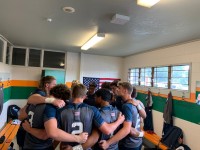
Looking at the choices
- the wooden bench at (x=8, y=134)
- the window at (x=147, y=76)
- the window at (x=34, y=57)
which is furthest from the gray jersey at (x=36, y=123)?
the window at (x=34, y=57)

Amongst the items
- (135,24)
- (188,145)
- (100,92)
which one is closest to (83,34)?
(135,24)

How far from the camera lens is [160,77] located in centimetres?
502

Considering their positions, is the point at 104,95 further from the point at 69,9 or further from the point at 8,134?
the point at 8,134

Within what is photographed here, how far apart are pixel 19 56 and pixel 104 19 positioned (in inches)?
170

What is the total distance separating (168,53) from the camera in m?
4.61

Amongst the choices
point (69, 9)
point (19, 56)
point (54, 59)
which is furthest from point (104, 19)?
point (19, 56)

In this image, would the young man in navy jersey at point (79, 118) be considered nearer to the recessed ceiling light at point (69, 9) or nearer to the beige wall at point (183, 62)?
the recessed ceiling light at point (69, 9)

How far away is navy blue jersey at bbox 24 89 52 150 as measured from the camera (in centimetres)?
173

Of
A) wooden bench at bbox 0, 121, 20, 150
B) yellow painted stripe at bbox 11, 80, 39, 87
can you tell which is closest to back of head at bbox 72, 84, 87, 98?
wooden bench at bbox 0, 121, 20, 150

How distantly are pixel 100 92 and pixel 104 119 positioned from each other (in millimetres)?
301

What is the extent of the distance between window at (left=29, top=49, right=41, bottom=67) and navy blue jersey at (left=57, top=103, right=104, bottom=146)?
4.89m

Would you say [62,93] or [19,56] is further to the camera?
[19,56]

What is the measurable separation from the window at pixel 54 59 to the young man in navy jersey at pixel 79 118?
4.84 meters

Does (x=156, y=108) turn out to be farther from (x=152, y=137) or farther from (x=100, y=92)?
(x=100, y=92)
